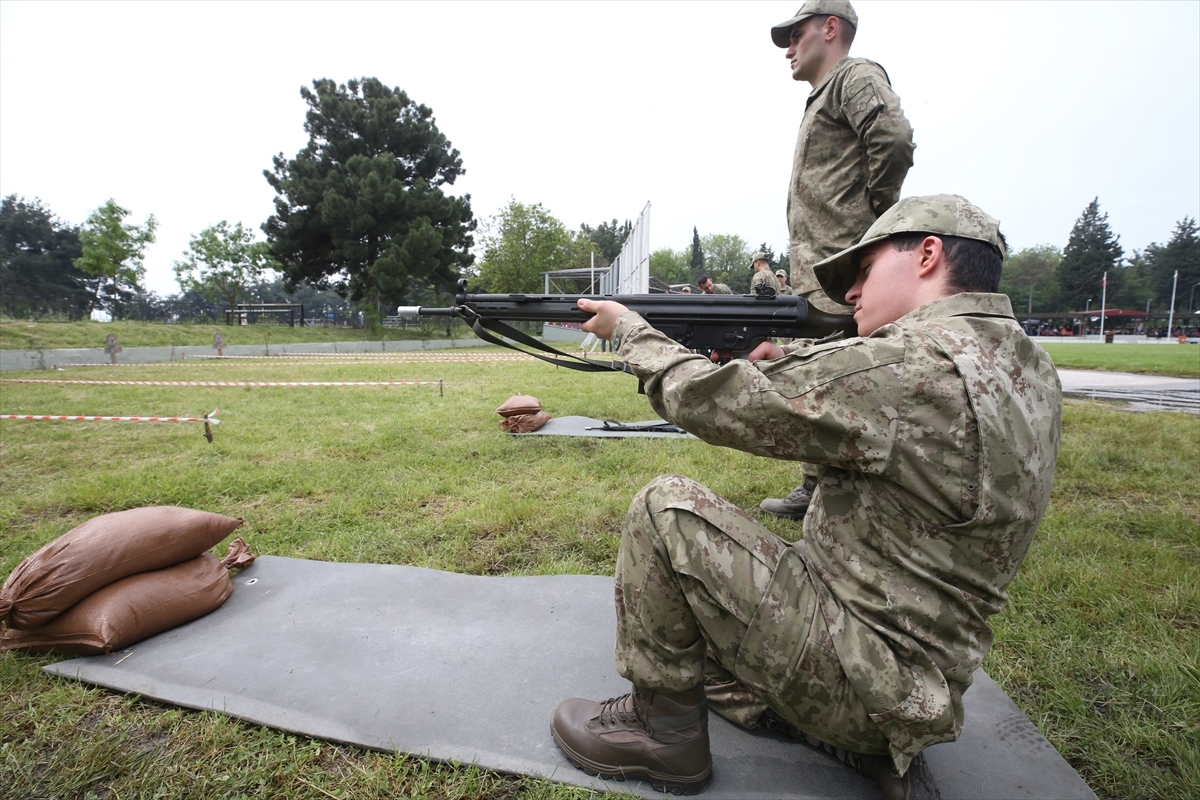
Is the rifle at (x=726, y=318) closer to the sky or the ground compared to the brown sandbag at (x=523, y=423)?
closer to the sky

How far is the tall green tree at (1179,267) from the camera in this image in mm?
65312

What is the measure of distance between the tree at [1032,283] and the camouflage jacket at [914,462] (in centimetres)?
8577

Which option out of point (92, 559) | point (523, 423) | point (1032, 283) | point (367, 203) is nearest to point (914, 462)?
point (92, 559)

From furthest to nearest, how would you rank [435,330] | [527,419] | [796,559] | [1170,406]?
[435,330], [1170,406], [527,419], [796,559]

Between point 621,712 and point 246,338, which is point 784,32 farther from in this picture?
point 246,338

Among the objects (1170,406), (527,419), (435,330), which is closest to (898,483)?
(527,419)

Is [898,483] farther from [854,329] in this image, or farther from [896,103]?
[896,103]

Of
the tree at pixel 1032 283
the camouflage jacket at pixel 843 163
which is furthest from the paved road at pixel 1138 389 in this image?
the tree at pixel 1032 283

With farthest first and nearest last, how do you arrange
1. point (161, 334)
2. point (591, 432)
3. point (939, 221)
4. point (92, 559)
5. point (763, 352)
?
point (161, 334), point (591, 432), point (763, 352), point (92, 559), point (939, 221)

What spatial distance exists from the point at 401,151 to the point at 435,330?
10665 mm

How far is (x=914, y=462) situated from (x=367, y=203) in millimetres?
32551

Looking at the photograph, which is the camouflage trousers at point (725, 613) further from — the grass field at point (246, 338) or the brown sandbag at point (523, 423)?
the grass field at point (246, 338)

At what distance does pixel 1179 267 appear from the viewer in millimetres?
66625

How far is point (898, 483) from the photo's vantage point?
1262 millimetres
